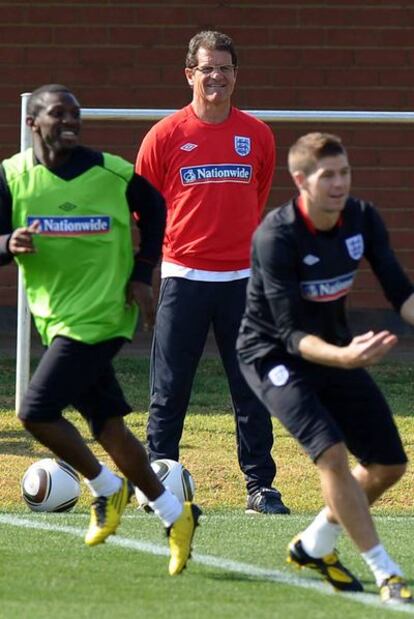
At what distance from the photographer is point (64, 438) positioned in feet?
21.9

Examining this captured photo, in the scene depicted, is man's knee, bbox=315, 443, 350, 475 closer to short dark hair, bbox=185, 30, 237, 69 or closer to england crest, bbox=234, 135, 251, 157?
england crest, bbox=234, 135, 251, 157

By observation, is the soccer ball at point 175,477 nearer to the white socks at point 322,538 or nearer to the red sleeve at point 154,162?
the red sleeve at point 154,162

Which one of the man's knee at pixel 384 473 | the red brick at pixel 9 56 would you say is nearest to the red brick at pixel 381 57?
the red brick at pixel 9 56

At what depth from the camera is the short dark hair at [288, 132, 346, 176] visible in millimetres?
6043

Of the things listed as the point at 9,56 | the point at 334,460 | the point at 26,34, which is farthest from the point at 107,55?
the point at 334,460

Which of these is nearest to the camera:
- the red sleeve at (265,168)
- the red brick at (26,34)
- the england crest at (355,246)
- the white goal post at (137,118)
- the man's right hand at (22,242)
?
the england crest at (355,246)

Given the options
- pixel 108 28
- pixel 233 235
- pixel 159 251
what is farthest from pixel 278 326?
pixel 108 28

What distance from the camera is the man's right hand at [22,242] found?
21.2 ft

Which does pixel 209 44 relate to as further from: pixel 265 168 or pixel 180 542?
pixel 180 542

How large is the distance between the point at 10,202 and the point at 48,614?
172 cm

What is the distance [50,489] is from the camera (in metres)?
8.60

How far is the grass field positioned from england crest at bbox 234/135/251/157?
1881mm

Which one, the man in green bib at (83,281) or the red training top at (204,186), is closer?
the man in green bib at (83,281)

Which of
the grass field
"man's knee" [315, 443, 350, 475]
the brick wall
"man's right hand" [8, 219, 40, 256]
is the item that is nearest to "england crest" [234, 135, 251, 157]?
the grass field
